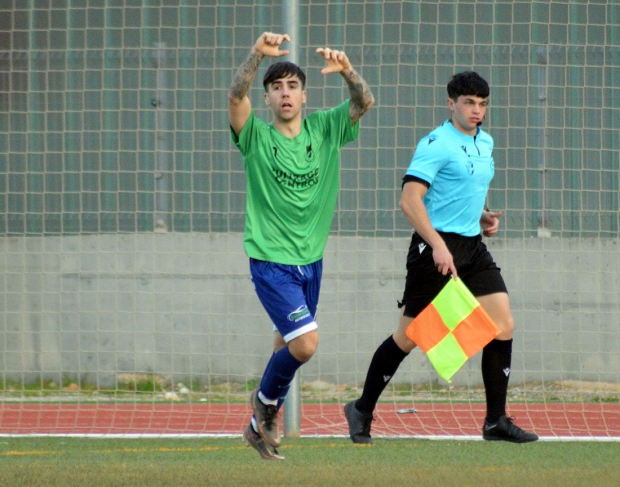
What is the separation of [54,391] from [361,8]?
14.2 ft

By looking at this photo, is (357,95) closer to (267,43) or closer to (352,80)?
(352,80)

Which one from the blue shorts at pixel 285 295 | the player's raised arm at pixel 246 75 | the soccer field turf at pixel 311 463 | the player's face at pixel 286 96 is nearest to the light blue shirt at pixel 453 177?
the player's face at pixel 286 96

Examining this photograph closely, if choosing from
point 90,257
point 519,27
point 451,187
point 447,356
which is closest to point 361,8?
point 519,27

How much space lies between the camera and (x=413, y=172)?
5.74 m

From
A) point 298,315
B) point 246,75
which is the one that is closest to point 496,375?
point 298,315

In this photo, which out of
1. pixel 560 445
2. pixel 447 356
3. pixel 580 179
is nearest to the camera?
pixel 447 356

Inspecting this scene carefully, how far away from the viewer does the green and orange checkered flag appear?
5.41 meters

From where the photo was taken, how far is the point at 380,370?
20.1 ft

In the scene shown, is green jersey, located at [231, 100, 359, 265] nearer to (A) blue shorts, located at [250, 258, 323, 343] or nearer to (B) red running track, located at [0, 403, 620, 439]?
(A) blue shorts, located at [250, 258, 323, 343]

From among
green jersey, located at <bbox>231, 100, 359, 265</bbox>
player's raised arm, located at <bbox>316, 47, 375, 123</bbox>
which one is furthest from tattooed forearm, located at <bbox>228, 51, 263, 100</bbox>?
player's raised arm, located at <bbox>316, 47, 375, 123</bbox>

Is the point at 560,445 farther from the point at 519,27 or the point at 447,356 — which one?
the point at 519,27

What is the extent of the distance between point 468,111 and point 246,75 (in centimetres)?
139

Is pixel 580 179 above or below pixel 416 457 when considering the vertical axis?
above

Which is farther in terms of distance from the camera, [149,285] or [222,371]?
[149,285]
